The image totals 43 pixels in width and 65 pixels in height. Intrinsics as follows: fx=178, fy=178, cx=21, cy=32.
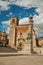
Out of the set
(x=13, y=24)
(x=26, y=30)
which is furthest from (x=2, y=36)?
(x=26, y=30)

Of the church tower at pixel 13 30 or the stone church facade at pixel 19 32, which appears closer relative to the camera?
the stone church facade at pixel 19 32

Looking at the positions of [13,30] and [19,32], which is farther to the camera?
[13,30]

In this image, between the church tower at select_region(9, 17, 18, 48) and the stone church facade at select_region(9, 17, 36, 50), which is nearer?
the stone church facade at select_region(9, 17, 36, 50)

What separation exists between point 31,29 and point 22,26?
3.24 m

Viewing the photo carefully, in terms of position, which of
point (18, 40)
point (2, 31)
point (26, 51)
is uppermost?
point (2, 31)

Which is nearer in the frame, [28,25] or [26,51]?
[26,51]

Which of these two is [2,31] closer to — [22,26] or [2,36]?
[2,36]

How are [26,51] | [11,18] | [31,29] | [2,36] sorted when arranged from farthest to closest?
1. [2,36]
2. [11,18]
3. [31,29]
4. [26,51]

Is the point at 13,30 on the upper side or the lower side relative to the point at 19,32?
upper

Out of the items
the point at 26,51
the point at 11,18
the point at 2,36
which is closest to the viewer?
the point at 26,51

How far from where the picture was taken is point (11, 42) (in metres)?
56.2

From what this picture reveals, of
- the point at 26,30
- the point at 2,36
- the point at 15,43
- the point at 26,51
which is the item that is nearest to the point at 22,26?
the point at 26,30

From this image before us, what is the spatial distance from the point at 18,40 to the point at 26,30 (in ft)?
13.3

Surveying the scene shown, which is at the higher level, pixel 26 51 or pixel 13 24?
pixel 13 24
